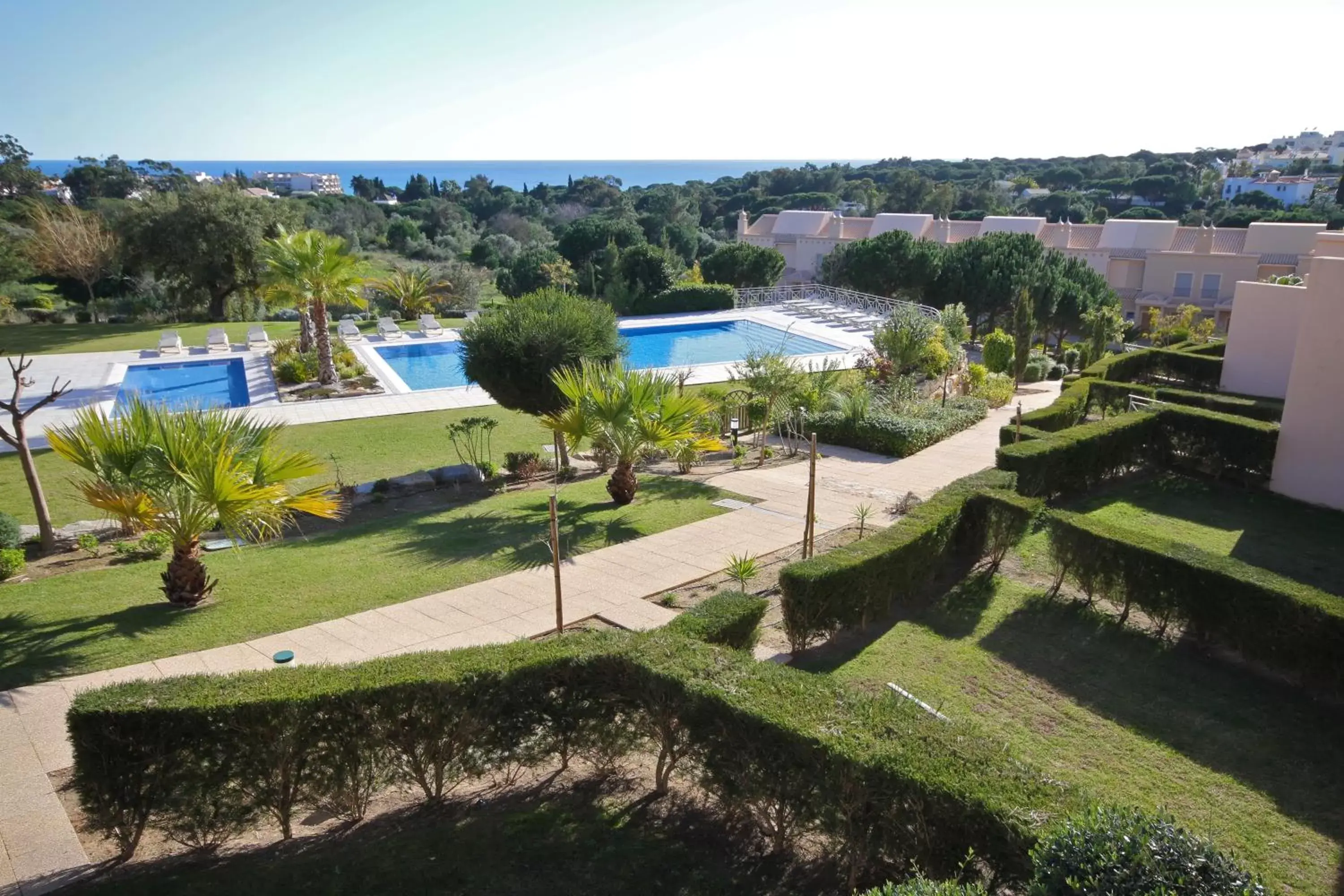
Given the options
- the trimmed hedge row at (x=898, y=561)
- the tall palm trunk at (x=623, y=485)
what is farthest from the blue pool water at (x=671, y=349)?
the trimmed hedge row at (x=898, y=561)

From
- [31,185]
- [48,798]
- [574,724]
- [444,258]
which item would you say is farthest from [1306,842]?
[31,185]

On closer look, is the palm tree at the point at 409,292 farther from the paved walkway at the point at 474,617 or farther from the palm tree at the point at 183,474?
the palm tree at the point at 183,474

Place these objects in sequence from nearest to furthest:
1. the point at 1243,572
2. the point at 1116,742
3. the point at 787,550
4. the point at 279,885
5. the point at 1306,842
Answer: the point at 279,885
the point at 1306,842
the point at 1116,742
the point at 1243,572
the point at 787,550

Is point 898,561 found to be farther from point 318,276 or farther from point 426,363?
point 426,363

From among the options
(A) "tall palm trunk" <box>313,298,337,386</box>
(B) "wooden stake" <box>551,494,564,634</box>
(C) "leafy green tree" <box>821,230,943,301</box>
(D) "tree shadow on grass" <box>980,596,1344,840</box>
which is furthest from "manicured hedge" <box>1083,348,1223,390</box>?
(A) "tall palm trunk" <box>313,298,337,386</box>

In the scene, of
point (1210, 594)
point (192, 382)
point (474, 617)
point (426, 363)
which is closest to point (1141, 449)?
point (1210, 594)

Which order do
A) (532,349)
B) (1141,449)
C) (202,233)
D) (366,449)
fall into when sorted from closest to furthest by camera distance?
(532,349) → (1141,449) → (366,449) → (202,233)

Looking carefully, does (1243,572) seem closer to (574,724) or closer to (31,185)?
(574,724)
